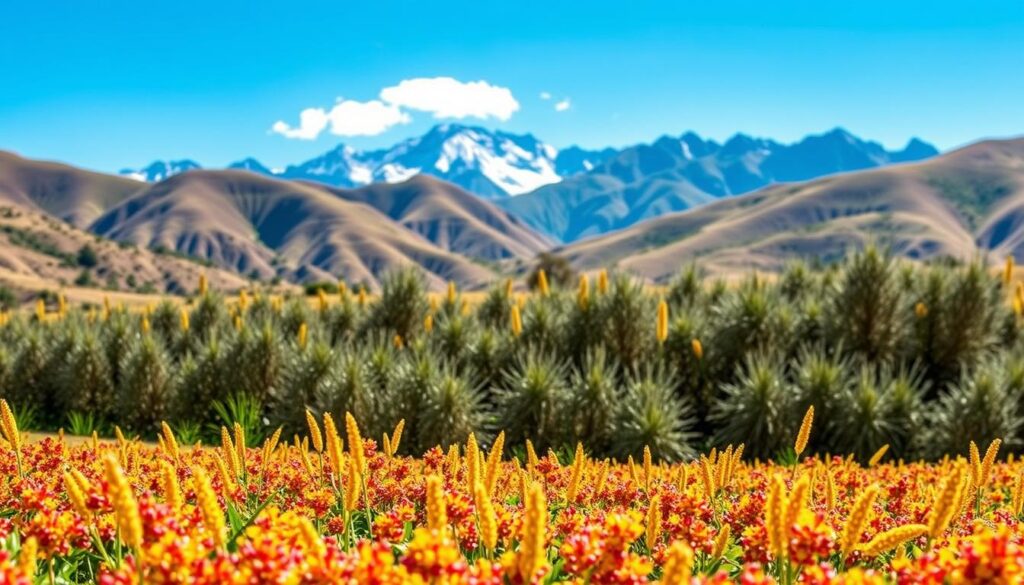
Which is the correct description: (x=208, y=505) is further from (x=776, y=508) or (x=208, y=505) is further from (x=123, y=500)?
(x=776, y=508)

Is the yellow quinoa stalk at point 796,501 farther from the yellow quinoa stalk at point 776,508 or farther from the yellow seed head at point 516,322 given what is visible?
the yellow seed head at point 516,322

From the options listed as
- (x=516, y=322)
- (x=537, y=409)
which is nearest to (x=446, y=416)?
(x=537, y=409)

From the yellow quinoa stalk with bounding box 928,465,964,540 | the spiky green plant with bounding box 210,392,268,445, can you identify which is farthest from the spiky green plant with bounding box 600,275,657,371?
the yellow quinoa stalk with bounding box 928,465,964,540

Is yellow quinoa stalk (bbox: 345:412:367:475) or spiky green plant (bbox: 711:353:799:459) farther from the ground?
yellow quinoa stalk (bbox: 345:412:367:475)

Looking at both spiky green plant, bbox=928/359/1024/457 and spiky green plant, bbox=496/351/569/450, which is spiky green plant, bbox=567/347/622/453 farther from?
spiky green plant, bbox=928/359/1024/457

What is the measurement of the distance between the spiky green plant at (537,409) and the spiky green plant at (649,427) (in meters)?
0.69

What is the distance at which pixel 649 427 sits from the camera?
8.27m

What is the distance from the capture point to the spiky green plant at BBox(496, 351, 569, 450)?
9.00 m

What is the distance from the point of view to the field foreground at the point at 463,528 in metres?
1.71

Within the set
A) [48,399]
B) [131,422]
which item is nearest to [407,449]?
[131,422]

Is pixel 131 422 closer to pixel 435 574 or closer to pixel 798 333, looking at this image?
pixel 798 333

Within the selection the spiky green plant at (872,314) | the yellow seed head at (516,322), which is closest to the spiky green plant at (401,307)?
the yellow seed head at (516,322)

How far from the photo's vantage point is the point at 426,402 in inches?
352

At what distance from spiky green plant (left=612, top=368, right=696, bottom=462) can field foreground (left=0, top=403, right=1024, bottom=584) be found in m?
3.12
